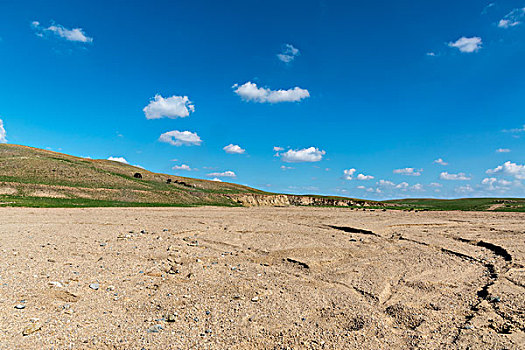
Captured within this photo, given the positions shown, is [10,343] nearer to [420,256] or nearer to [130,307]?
[130,307]

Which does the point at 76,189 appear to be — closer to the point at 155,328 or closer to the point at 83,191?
the point at 83,191

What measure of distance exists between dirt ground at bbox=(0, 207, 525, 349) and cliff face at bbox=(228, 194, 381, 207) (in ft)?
165

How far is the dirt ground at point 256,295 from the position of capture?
488 centimetres

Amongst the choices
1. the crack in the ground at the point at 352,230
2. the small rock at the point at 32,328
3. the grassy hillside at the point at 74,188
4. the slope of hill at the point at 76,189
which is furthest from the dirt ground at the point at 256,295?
the grassy hillside at the point at 74,188

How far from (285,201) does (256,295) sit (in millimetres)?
66467

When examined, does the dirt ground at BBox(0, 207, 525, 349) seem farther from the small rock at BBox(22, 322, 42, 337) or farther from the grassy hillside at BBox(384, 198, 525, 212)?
the grassy hillside at BBox(384, 198, 525, 212)

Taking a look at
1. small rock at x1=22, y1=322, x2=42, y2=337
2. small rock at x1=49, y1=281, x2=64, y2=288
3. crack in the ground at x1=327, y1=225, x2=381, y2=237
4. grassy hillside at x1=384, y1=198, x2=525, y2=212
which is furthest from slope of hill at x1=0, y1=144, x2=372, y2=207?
grassy hillside at x1=384, y1=198, x2=525, y2=212

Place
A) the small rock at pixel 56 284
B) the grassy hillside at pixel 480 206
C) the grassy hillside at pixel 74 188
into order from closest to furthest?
the small rock at pixel 56 284 → the grassy hillside at pixel 74 188 → the grassy hillside at pixel 480 206

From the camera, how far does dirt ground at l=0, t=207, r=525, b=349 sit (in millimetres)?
4875

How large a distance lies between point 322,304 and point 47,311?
17.5ft

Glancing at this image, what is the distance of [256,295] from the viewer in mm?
6766

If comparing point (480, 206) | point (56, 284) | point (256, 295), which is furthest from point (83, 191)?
point (480, 206)

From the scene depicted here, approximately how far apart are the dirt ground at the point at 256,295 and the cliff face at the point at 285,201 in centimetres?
5041

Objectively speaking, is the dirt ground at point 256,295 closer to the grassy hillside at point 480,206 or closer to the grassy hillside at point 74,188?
the grassy hillside at point 74,188
